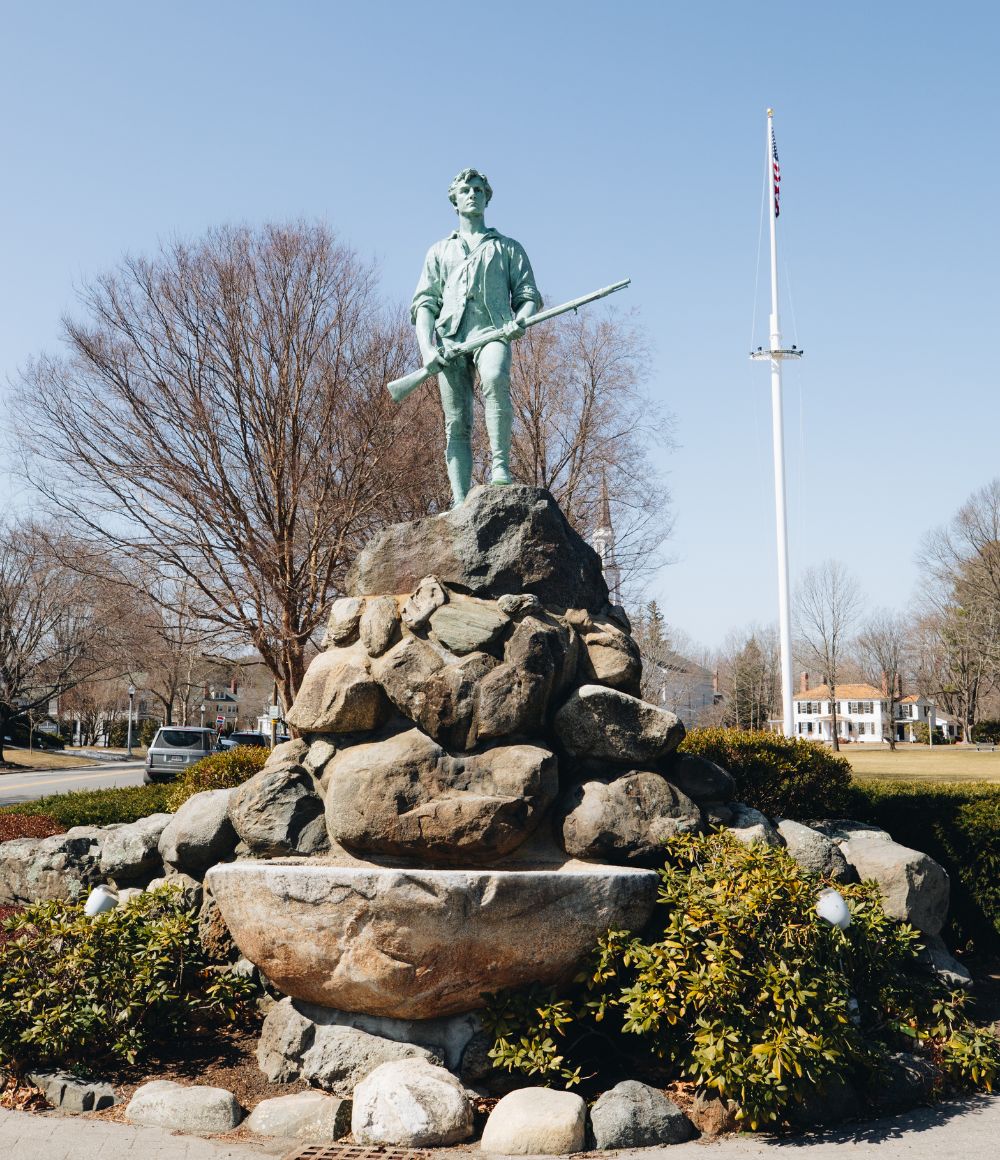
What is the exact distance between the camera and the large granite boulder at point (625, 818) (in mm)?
6293

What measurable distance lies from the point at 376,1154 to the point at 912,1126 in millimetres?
2671

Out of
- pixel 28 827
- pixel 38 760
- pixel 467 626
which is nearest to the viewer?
pixel 467 626

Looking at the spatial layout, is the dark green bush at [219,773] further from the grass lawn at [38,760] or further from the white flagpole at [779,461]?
the grass lawn at [38,760]

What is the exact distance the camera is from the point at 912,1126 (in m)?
5.34

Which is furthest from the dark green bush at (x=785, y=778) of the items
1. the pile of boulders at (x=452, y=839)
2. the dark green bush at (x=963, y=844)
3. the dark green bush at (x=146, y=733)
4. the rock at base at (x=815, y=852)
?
the dark green bush at (x=146, y=733)

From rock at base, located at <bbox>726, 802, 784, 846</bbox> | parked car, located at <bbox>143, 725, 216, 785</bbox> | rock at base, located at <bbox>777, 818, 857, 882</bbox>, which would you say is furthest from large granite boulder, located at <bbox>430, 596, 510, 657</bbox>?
parked car, located at <bbox>143, 725, 216, 785</bbox>

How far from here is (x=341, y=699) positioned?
264 inches

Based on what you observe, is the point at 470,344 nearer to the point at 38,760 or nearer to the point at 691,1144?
the point at 691,1144

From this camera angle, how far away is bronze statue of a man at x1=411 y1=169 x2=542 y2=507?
27.0 ft

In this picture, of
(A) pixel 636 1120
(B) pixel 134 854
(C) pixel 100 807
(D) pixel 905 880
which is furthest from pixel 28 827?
(D) pixel 905 880

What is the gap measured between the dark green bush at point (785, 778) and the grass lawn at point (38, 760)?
29.1 meters

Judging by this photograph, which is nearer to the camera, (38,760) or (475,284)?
(475,284)

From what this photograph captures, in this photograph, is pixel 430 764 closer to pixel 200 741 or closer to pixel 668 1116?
pixel 668 1116

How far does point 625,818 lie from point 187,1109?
283 cm
